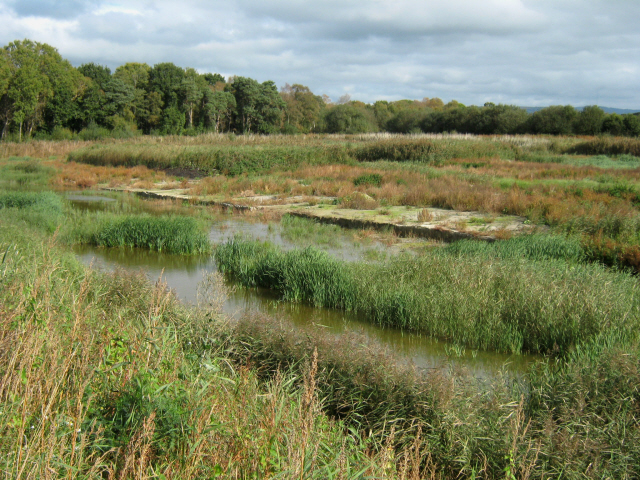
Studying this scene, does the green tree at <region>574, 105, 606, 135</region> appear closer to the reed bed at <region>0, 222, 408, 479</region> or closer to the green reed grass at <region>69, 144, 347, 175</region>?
the green reed grass at <region>69, 144, 347, 175</region>

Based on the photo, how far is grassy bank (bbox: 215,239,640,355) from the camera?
660 cm

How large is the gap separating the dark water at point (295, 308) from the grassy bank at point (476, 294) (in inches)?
8.6

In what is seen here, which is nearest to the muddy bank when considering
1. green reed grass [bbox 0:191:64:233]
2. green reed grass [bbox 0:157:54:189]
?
green reed grass [bbox 0:191:64:233]

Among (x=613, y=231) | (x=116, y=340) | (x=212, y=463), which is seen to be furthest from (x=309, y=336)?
(x=613, y=231)

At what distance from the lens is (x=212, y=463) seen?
117 inches

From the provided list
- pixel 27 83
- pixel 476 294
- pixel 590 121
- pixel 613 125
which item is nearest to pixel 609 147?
pixel 613 125

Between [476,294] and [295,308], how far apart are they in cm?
286

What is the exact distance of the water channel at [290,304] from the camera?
6.45 m

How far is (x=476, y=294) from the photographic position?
7.46m

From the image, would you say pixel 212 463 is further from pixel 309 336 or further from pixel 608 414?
pixel 608 414

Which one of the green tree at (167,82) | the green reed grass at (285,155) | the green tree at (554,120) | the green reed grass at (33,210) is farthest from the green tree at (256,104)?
the green reed grass at (33,210)

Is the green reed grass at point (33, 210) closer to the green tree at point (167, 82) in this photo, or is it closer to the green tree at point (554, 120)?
the green tree at point (554, 120)

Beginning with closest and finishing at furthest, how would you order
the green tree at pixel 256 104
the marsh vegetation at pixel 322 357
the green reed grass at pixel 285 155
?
the marsh vegetation at pixel 322 357 → the green reed grass at pixel 285 155 → the green tree at pixel 256 104

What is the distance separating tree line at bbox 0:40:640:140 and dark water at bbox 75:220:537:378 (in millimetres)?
41274
